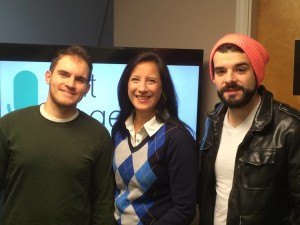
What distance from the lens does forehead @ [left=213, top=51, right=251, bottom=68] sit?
144 centimetres

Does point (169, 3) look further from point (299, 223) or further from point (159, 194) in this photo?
point (299, 223)

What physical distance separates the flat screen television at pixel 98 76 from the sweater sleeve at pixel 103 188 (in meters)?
0.77

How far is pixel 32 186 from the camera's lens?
1.50 meters

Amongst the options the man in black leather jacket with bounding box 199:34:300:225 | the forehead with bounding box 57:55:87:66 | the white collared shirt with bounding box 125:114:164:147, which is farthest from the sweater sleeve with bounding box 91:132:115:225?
the man in black leather jacket with bounding box 199:34:300:225

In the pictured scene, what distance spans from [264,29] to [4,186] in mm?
1746

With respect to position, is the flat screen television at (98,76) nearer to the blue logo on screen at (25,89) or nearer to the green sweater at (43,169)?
the blue logo on screen at (25,89)

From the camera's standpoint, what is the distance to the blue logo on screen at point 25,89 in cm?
228

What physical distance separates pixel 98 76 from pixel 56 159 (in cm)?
91

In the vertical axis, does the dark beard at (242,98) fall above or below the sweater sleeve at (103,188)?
above

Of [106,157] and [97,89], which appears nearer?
[106,157]

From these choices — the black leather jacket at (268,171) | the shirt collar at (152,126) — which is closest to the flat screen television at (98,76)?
the shirt collar at (152,126)

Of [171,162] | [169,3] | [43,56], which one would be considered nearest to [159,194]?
[171,162]

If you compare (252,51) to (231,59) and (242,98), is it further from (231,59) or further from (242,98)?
(242,98)

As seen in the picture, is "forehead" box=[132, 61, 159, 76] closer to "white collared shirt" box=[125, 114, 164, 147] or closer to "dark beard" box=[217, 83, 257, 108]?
"white collared shirt" box=[125, 114, 164, 147]
